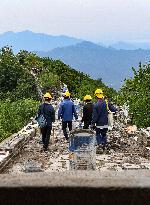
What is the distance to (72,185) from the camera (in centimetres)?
351

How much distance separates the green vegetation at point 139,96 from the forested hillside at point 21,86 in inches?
228

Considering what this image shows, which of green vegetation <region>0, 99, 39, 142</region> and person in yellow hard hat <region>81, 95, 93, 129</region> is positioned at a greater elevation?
person in yellow hard hat <region>81, 95, 93, 129</region>

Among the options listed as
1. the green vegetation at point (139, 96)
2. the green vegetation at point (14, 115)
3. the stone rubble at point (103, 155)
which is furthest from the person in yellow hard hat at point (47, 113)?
the green vegetation at point (139, 96)

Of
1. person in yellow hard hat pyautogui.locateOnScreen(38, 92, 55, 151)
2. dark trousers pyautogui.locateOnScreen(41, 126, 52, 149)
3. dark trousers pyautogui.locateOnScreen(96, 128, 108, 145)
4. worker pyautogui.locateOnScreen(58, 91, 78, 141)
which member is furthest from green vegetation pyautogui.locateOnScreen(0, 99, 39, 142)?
dark trousers pyautogui.locateOnScreen(96, 128, 108, 145)

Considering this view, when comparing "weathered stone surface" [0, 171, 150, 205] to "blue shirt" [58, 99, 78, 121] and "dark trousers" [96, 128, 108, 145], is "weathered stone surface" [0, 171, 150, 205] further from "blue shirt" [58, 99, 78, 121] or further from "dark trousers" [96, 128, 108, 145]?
"blue shirt" [58, 99, 78, 121]

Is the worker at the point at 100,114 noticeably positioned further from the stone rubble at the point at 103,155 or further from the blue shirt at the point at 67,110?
the blue shirt at the point at 67,110

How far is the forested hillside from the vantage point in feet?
112

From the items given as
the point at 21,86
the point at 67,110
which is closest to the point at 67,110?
the point at 67,110

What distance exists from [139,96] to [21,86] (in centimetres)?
1132

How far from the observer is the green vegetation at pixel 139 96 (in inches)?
1369

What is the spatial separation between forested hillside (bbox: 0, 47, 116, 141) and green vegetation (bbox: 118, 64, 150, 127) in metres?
5.79

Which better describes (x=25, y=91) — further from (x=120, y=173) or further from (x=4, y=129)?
(x=120, y=173)

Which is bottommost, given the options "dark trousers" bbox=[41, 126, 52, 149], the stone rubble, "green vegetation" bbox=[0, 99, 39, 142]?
"green vegetation" bbox=[0, 99, 39, 142]
